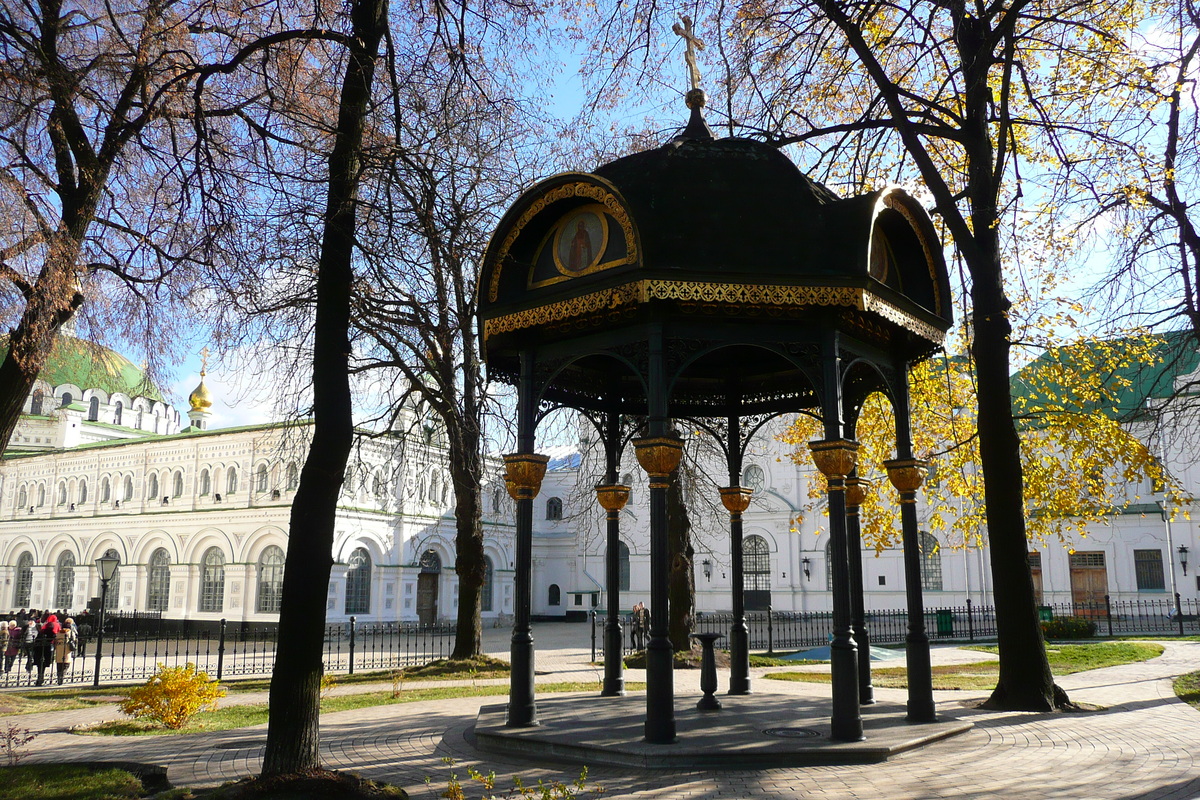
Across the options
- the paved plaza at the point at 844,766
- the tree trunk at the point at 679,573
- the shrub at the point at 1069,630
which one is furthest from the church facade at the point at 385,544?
the paved plaza at the point at 844,766

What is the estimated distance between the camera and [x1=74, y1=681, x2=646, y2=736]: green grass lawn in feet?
38.1

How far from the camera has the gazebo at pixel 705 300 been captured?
8.35m

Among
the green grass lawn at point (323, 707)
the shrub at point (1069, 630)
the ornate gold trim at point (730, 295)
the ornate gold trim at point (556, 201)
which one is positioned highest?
the ornate gold trim at point (556, 201)

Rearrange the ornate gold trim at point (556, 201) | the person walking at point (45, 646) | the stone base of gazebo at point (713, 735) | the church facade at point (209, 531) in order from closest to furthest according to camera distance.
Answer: the stone base of gazebo at point (713, 735) < the ornate gold trim at point (556, 201) < the person walking at point (45, 646) < the church facade at point (209, 531)

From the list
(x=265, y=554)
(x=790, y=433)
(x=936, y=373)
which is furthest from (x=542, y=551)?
(x=936, y=373)

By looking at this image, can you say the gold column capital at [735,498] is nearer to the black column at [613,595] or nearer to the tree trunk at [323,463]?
the black column at [613,595]

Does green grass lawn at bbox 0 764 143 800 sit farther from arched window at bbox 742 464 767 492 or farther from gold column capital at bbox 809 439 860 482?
arched window at bbox 742 464 767 492

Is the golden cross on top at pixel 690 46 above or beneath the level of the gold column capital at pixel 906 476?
above

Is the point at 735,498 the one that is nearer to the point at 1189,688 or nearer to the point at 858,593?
the point at 858,593

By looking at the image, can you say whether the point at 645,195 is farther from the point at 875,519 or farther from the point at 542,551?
the point at 542,551

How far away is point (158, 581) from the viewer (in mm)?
43938

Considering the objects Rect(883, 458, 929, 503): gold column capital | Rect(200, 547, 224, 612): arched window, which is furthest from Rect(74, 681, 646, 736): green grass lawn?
Rect(200, 547, 224, 612): arched window

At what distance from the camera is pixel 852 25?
11.7 m

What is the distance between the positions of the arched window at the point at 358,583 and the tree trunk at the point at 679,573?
25413 millimetres
